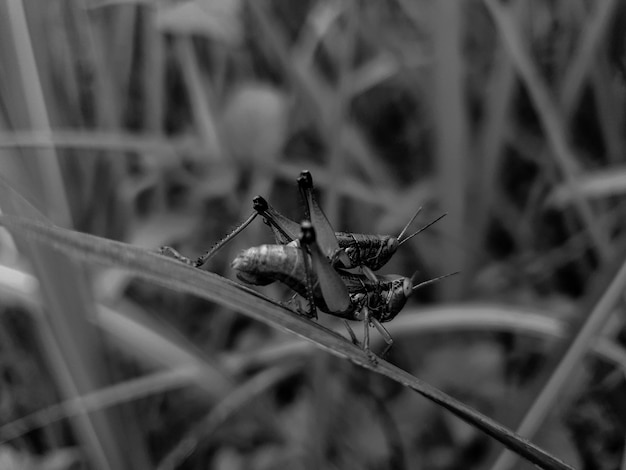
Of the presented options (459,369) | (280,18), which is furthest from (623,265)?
(280,18)

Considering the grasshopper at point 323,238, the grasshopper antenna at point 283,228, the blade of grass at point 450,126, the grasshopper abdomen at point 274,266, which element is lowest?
the grasshopper abdomen at point 274,266

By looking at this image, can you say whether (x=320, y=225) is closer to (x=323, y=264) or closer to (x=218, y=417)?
(x=323, y=264)

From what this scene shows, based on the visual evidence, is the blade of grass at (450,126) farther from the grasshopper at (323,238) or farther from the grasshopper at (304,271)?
the grasshopper at (304,271)

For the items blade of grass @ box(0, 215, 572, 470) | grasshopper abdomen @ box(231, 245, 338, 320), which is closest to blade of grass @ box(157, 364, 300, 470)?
grasshopper abdomen @ box(231, 245, 338, 320)

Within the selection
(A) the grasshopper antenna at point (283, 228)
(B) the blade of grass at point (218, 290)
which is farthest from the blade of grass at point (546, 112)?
(B) the blade of grass at point (218, 290)

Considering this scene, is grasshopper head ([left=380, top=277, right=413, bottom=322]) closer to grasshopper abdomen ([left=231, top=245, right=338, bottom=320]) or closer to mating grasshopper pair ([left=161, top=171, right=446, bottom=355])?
mating grasshopper pair ([left=161, top=171, right=446, bottom=355])

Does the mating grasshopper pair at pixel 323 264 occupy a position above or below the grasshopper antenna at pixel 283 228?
below
